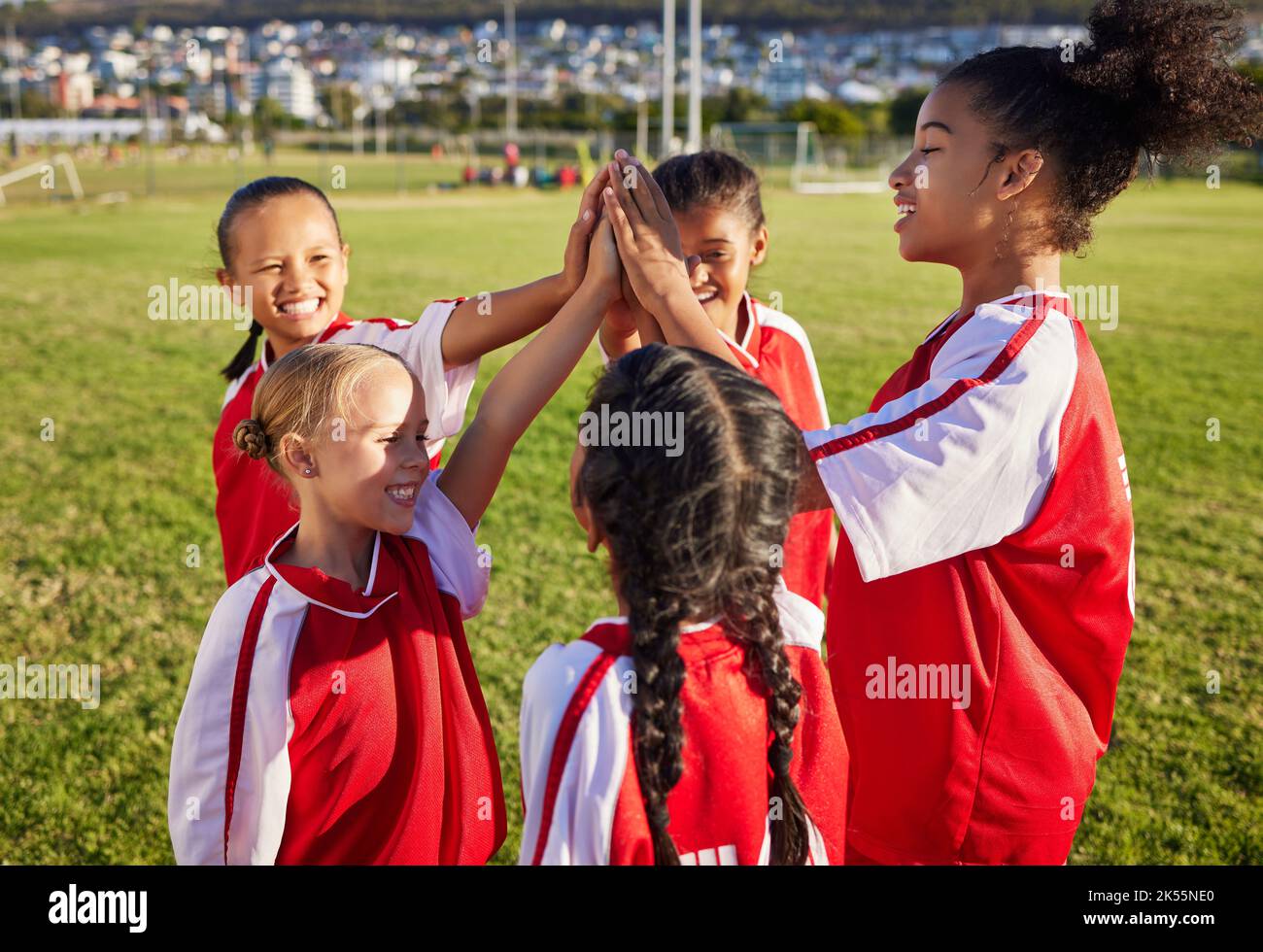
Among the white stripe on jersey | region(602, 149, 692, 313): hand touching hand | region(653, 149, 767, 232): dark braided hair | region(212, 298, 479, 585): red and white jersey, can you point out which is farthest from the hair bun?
the white stripe on jersey

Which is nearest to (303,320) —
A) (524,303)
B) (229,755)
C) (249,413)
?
(249,413)

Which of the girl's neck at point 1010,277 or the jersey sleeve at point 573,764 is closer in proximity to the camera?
the jersey sleeve at point 573,764

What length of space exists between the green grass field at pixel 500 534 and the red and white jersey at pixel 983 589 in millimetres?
1504

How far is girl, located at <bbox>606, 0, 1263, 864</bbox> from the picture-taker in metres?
1.64

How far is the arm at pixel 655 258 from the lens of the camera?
6.44 ft

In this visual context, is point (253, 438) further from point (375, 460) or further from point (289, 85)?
point (289, 85)

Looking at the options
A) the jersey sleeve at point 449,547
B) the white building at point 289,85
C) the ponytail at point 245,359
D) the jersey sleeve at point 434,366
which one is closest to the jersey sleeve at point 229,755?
the jersey sleeve at point 449,547

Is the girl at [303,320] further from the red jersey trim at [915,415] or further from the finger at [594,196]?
the red jersey trim at [915,415]

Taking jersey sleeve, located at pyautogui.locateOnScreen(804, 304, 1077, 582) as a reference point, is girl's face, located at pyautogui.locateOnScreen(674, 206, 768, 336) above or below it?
above

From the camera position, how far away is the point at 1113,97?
6.18ft

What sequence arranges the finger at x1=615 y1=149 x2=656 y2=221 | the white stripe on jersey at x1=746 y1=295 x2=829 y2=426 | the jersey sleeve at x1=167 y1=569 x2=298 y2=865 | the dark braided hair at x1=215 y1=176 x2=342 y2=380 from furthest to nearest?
1. the white stripe on jersey at x1=746 y1=295 x2=829 y2=426
2. the dark braided hair at x1=215 y1=176 x2=342 y2=380
3. the finger at x1=615 y1=149 x2=656 y2=221
4. the jersey sleeve at x1=167 y1=569 x2=298 y2=865

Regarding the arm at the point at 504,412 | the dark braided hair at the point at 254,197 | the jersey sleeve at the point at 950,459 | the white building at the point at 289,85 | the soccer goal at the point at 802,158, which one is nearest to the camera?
the jersey sleeve at the point at 950,459

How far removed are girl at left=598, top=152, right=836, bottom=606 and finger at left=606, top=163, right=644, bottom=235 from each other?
0.57m

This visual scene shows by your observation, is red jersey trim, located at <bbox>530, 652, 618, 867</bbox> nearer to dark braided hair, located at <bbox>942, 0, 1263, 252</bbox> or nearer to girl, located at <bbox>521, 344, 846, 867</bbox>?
girl, located at <bbox>521, 344, 846, 867</bbox>
